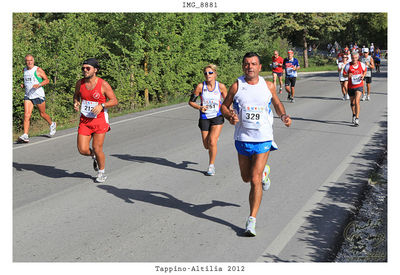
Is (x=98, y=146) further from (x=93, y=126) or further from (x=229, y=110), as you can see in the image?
(x=229, y=110)

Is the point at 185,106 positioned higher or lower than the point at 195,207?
higher

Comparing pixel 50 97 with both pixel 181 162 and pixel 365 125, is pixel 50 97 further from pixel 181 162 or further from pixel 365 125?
pixel 365 125

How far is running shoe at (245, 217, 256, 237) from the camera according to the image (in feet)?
18.3

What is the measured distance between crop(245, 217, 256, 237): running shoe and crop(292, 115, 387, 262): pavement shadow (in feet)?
1.70

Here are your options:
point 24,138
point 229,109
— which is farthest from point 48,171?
point 229,109

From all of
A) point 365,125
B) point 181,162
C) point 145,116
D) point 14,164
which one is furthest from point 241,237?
point 145,116

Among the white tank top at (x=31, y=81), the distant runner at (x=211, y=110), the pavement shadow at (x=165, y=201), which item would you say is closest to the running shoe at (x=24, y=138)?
the white tank top at (x=31, y=81)

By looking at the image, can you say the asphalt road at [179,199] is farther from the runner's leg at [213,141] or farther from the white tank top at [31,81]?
the white tank top at [31,81]

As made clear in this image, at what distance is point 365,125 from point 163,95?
334 inches

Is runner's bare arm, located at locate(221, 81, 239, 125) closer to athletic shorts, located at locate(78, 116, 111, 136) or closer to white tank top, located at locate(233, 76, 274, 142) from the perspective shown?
white tank top, located at locate(233, 76, 274, 142)

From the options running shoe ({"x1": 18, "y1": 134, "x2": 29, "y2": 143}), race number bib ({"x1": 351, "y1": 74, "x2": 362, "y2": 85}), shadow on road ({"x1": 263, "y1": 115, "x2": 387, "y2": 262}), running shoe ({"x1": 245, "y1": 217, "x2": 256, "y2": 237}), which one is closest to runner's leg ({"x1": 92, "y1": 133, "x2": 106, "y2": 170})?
running shoe ({"x1": 245, "y1": 217, "x2": 256, "y2": 237})

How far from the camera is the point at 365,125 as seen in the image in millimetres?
12992

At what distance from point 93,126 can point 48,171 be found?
57.4 inches

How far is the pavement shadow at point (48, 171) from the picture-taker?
27.5 feet
